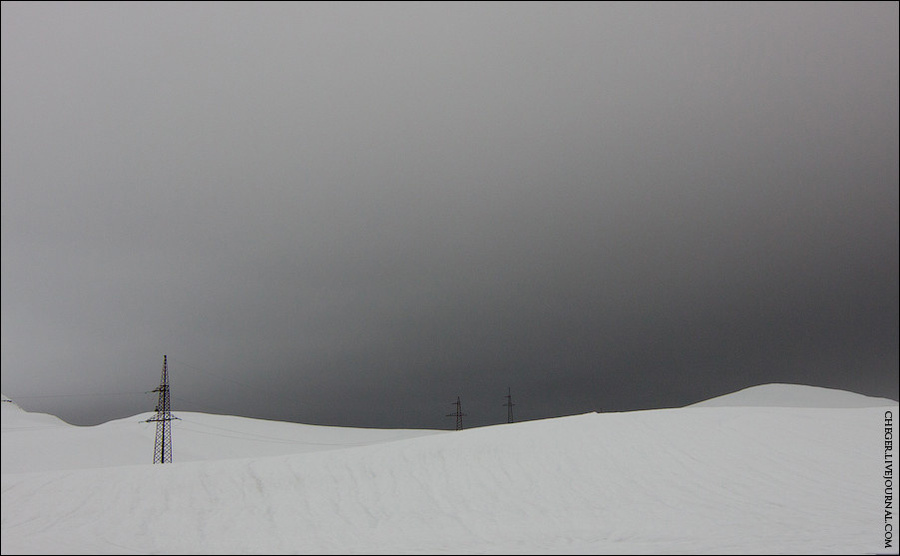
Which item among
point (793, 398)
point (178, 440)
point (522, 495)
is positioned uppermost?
point (793, 398)

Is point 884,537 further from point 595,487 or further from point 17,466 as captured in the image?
point 17,466

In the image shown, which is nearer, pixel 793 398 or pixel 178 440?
pixel 178 440

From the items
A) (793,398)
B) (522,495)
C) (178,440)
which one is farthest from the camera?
(793,398)

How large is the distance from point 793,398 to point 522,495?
5172 cm

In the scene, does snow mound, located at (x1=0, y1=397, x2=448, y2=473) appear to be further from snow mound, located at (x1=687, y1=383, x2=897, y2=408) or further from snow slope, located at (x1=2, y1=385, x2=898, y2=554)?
snow mound, located at (x1=687, y1=383, x2=897, y2=408)

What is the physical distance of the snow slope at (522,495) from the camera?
35.7 feet

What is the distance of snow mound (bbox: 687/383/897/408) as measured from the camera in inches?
2142

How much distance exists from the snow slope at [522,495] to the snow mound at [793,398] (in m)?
36.2

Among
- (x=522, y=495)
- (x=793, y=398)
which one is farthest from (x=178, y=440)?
(x=793, y=398)

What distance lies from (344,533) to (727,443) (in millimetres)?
12689

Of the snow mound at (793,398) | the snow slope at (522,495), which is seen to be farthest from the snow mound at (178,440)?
the snow mound at (793,398)

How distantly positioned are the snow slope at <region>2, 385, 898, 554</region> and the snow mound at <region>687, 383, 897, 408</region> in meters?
36.2

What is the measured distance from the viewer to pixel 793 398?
5662cm

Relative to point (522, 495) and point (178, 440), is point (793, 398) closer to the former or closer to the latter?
point (522, 495)
